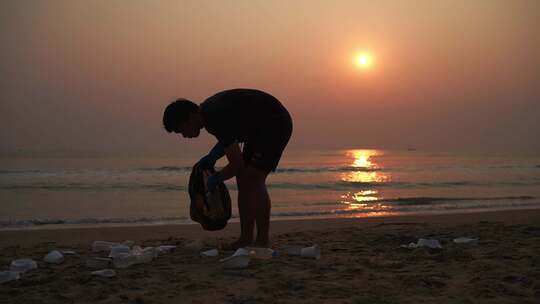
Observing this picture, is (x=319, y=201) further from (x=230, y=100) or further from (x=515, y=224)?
(x=230, y=100)

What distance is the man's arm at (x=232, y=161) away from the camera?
352cm

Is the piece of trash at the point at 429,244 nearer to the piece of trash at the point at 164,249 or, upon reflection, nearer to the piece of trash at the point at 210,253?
the piece of trash at the point at 210,253

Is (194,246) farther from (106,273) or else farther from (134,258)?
(106,273)

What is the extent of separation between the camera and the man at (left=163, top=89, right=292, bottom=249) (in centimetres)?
357

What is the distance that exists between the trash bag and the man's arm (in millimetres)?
318

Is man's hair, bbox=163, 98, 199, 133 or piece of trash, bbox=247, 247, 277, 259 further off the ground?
man's hair, bbox=163, 98, 199, 133

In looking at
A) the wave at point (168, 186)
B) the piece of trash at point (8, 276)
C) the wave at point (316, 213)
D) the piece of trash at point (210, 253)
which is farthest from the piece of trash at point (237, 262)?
the wave at point (168, 186)

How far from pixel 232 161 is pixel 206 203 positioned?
540mm

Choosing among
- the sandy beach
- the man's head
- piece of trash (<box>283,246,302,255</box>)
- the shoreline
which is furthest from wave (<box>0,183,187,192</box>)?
the man's head

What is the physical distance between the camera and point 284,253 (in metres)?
3.86

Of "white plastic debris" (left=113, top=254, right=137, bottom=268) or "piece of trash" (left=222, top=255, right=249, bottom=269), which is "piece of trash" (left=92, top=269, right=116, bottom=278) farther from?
"piece of trash" (left=222, top=255, right=249, bottom=269)

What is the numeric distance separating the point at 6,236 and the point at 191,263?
321cm

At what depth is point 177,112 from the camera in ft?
11.6

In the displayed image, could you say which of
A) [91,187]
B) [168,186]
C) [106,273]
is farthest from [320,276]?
[91,187]
